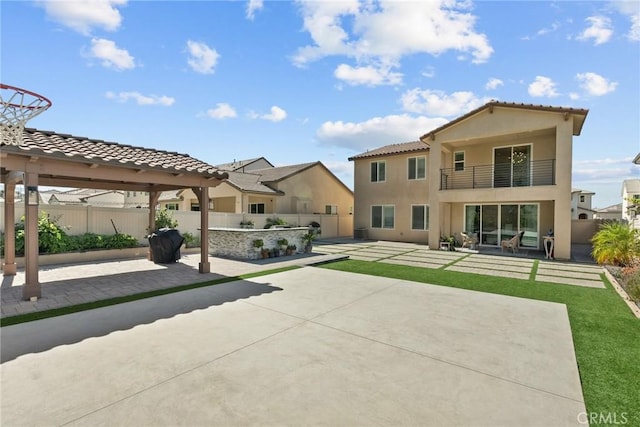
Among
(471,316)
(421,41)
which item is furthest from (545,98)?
(471,316)

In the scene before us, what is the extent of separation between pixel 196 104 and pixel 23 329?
37.8ft

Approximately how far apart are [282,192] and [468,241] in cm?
1298

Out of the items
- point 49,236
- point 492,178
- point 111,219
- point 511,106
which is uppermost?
point 511,106

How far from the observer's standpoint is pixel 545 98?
1426 cm

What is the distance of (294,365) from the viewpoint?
3879 millimetres

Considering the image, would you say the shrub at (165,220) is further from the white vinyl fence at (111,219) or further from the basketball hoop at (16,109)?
the basketball hoop at (16,109)

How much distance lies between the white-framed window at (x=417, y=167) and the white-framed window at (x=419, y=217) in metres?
2.00

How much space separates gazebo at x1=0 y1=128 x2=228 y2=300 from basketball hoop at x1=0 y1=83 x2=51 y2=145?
0.71 ft

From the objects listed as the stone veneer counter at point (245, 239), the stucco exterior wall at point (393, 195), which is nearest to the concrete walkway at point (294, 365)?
the stone veneer counter at point (245, 239)

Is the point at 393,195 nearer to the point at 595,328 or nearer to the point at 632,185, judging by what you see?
the point at 595,328

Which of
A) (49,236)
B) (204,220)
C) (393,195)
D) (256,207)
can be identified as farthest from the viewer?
(256,207)

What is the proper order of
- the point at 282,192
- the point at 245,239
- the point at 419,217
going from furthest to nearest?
the point at 282,192 → the point at 419,217 → the point at 245,239

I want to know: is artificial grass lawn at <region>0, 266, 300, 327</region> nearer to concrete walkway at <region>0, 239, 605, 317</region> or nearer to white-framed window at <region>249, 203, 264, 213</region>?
concrete walkway at <region>0, 239, 605, 317</region>

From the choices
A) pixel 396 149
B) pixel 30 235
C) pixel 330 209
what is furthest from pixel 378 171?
pixel 30 235
